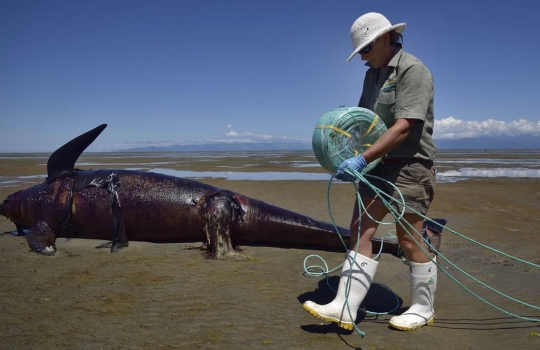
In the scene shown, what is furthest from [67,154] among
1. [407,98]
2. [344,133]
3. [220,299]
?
[407,98]

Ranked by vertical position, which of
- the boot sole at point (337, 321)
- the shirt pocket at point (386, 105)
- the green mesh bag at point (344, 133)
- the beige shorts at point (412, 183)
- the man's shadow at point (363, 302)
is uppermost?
the shirt pocket at point (386, 105)

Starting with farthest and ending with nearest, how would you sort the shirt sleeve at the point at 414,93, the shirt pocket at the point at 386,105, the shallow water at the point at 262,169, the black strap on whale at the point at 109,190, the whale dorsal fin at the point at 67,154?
1. the shallow water at the point at 262,169
2. the whale dorsal fin at the point at 67,154
3. the black strap on whale at the point at 109,190
4. the shirt pocket at the point at 386,105
5. the shirt sleeve at the point at 414,93

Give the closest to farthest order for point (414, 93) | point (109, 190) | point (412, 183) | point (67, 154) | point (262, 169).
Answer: point (414, 93) < point (412, 183) < point (109, 190) < point (67, 154) < point (262, 169)

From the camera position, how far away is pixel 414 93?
127 inches

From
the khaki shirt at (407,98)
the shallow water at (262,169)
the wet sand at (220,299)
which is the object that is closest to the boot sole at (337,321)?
the wet sand at (220,299)

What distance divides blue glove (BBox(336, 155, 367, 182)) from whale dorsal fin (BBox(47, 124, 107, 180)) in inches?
200

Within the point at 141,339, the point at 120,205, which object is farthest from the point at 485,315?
the point at 120,205

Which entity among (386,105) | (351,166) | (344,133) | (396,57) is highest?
(396,57)

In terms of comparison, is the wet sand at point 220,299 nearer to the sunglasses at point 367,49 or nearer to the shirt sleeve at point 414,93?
the shirt sleeve at point 414,93

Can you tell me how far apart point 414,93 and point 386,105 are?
0.30 m

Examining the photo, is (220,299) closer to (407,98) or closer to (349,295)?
(349,295)

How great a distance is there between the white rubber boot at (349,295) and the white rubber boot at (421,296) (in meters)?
0.40

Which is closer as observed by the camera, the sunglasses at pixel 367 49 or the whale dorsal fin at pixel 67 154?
the sunglasses at pixel 367 49

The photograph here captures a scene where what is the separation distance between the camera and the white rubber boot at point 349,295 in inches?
134
